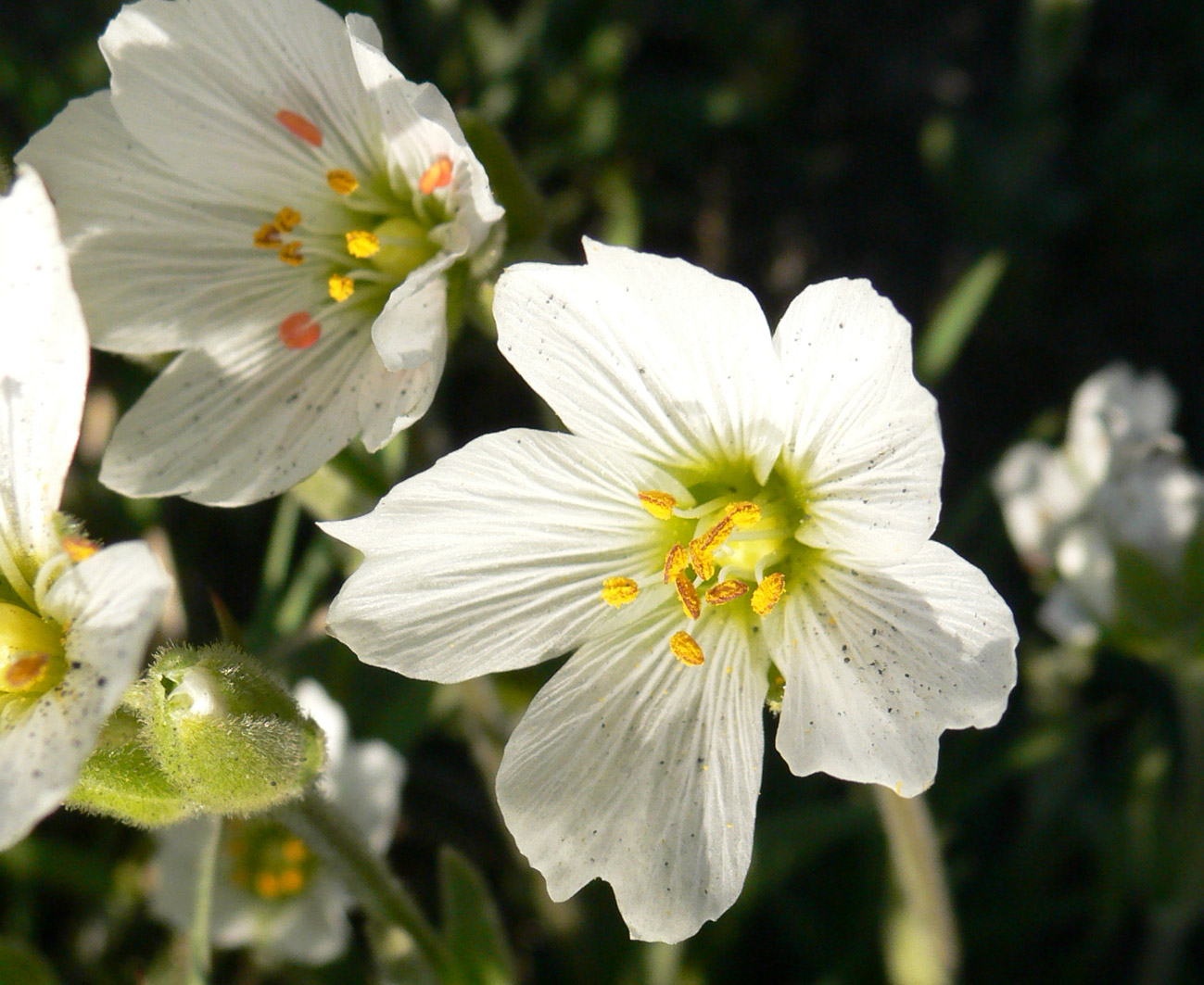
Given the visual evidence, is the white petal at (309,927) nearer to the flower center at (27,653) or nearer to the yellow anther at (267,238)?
the flower center at (27,653)

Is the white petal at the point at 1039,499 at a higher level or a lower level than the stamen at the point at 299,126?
lower

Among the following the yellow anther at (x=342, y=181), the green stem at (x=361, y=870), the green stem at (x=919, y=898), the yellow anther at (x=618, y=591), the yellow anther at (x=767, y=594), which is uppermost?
the yellow anther at (x=342, y=181)

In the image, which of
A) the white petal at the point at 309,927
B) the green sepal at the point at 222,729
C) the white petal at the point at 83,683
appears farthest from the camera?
the white petal at the point at 309,927

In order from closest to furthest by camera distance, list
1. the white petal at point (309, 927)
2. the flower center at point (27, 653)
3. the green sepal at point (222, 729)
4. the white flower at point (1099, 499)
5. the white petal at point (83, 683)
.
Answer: the white petal at point (83, 683) → the green sepal at point (222, 729) → the flower center at point (27, 653) → the white flower at point (1099, 499) → the white petal at point (309, 927)

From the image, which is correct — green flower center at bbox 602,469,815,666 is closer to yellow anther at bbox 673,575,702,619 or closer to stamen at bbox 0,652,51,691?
yellow anther at bbox 673,575,702,619

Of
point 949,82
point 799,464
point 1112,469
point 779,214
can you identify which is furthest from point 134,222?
point 949,82

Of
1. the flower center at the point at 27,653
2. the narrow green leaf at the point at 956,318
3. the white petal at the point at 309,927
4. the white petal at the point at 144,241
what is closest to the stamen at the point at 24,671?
the flower center at the point at 27,653

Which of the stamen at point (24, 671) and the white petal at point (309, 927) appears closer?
the stamen at point (24, 671)

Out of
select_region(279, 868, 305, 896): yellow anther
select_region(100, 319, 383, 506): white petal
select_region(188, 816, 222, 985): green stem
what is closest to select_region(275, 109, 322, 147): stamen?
select_region(100, 319, 383, 506): white petal
